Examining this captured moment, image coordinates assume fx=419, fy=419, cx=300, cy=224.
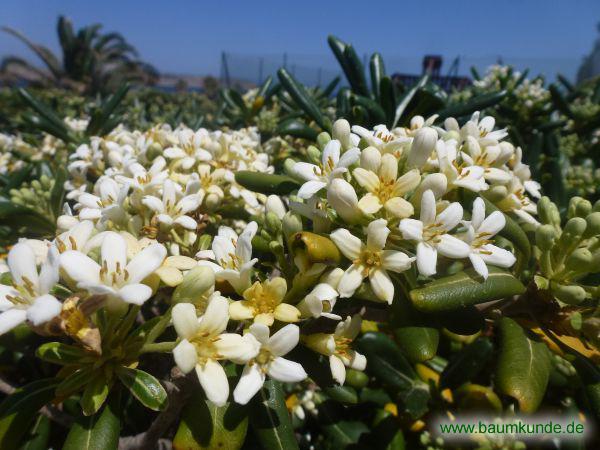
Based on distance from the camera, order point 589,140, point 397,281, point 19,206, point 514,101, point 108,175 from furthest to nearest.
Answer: point 589,140, point 514,101, point 19,206, point 108,175, point 397,281

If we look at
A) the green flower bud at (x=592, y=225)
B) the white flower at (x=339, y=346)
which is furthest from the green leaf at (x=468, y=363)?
the white flower at (x=339, y=346)

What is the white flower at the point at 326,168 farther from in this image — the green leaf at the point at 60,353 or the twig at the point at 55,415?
the twig at the point at 55,415

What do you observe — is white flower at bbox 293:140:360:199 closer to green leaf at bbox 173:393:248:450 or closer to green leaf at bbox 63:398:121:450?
green leaf at bbox 173:393:248:450

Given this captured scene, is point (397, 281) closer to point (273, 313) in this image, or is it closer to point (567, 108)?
point (273, 313)

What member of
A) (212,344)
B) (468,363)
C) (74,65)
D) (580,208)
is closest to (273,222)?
(212,344)

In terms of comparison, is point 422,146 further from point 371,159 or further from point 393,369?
point 393,369

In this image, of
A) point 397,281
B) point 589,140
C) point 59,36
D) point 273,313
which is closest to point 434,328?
point 397,281
